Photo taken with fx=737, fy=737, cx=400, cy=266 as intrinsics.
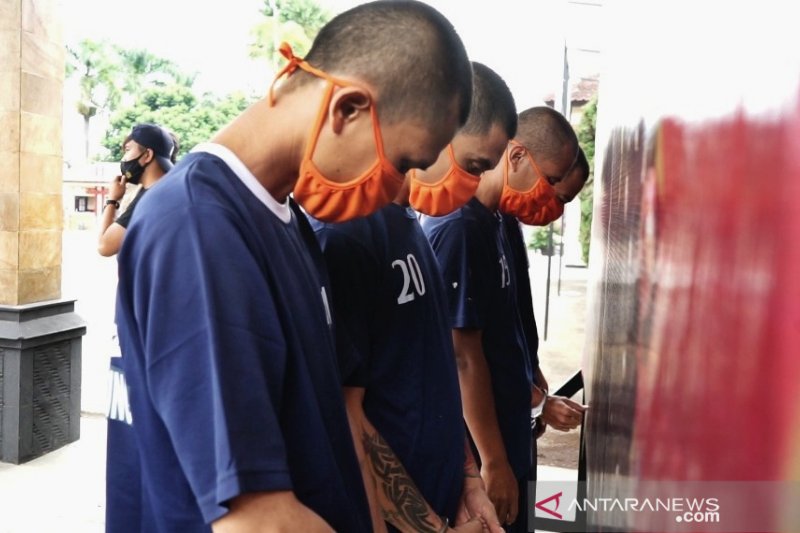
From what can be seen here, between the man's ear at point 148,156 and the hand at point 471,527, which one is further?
the man's ear at point 148,156

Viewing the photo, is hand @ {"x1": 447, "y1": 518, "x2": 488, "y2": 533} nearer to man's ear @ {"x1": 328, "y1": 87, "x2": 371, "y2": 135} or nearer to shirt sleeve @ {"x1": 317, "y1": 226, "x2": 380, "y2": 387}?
shirt sleeve @ {"x1": 317, "y1": 226, "x2": 380, "y2": 387}

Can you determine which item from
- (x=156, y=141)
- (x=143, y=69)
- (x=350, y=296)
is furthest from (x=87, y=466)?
(x=143, y=69)

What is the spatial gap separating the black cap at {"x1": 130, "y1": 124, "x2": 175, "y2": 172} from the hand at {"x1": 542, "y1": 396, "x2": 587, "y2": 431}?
2.17 m

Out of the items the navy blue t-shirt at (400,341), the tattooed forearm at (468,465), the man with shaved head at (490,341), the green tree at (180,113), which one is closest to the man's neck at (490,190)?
the man with shaved head at (490,341)

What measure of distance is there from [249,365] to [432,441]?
0.94 m

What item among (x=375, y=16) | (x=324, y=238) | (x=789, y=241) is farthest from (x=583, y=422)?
(x=789, y=241)

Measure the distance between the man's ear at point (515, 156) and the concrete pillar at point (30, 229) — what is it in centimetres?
300

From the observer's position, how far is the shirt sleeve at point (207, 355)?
918 millimetres

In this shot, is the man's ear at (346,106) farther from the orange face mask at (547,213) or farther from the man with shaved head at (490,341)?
the orange face mask at (547,213)

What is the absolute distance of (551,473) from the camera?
4848 mm

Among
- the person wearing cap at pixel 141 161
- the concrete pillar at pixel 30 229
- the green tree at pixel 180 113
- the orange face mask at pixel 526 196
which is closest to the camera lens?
the orange face mask at pixel 526 196

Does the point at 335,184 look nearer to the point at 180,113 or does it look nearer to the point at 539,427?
the point at 539,427

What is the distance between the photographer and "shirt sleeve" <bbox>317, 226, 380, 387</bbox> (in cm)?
162

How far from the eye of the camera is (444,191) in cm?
209
